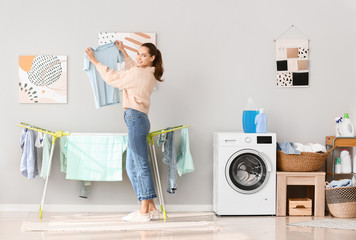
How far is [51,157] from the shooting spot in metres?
4.73

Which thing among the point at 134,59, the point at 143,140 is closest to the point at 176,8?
the point at 134,59

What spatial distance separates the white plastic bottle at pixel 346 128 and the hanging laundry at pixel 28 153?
2744 millimetres

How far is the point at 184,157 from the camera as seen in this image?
16.0 ft

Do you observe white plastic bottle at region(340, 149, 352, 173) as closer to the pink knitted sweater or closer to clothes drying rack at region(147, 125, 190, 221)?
clothes drying rack at region(147, 125, 190, 221)

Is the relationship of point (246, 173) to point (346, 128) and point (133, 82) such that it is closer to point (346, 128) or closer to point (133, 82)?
point (346, 128)

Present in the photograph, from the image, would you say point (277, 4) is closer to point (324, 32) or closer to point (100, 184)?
point (324, 32)

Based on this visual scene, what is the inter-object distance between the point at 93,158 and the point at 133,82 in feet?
2.45

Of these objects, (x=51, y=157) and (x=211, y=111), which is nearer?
(x=51, y=157)

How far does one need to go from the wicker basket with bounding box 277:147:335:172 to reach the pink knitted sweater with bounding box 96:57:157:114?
1317 mm

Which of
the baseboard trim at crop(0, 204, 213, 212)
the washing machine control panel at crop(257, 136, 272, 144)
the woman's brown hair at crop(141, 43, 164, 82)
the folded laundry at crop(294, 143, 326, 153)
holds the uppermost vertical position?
the woman's brown hair at crop(141, 43, 164, 82)

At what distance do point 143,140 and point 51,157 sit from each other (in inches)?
31.7

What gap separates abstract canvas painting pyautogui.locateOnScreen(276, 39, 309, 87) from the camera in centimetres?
525

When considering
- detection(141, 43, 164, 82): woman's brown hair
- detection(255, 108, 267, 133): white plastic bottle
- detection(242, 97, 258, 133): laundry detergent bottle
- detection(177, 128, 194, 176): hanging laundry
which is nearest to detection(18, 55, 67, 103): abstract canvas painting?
detection(141, 43, 164, 82): woman's brown hair

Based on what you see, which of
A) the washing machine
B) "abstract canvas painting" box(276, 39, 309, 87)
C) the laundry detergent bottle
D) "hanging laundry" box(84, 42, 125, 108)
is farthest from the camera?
"abstract canvas painting" box(276, 39, 309, 87)
